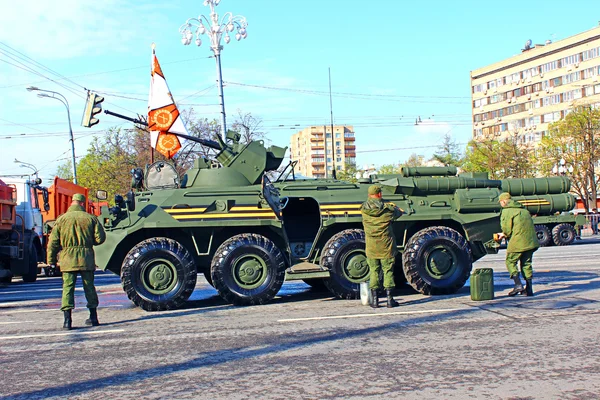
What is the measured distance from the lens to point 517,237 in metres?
11.2

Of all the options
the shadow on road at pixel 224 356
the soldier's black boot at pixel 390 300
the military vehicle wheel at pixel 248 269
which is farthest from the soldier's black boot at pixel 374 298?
the military vehicle wheel at pixel 248 269

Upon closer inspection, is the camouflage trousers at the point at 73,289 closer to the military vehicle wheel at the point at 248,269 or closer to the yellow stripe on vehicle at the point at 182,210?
the yellow stripe on vehicle at the point at 182,210

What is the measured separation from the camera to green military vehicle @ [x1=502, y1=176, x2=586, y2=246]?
599 inches

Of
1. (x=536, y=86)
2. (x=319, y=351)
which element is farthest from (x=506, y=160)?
(x=319, y=351)

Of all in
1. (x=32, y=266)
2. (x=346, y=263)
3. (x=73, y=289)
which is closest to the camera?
(x=73, y=289)

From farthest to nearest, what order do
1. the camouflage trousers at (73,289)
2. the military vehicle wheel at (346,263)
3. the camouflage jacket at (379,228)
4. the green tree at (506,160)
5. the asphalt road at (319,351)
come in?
the green tree at (506,160), the military vehicle wheel at (346,263), the camouflage jacket at (379,228), the camouflage trousers at (73,289), the asphalt road at (319,351)

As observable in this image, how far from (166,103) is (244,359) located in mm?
19548

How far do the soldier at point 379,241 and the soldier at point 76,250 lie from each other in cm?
364

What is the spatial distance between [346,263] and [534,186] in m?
5.85

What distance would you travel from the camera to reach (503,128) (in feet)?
300

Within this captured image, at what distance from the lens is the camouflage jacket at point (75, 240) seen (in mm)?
9523

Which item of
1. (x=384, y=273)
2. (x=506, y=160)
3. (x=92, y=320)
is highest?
(x=506, y=160)

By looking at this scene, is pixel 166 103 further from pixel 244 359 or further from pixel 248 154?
pixel 244 359

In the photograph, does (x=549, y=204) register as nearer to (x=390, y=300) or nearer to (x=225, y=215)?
(x=390, y=300)
